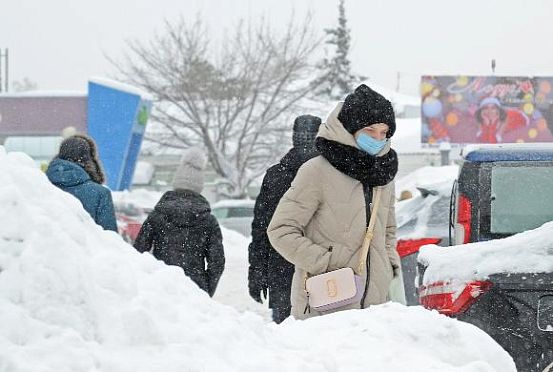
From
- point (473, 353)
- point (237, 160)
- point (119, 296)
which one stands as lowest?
point (237, 160)

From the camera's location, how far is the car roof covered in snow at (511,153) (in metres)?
5.95

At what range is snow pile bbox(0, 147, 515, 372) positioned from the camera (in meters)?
2.58

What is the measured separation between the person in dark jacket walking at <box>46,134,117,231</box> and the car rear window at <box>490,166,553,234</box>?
89.0 inches

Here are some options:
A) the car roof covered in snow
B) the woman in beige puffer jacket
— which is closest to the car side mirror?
the woman in beige puffer jacket

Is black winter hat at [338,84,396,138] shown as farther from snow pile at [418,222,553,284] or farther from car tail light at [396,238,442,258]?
car tail light at [396,238,442,258]

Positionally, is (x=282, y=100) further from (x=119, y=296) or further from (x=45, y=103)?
(x=119, y=296)

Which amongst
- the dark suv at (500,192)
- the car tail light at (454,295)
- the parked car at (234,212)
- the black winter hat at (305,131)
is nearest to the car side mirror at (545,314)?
the car tail light at (454,295)

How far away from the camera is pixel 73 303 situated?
8.79 ft

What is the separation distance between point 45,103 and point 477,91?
1928 centimetres

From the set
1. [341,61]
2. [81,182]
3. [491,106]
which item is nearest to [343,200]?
[81,182]

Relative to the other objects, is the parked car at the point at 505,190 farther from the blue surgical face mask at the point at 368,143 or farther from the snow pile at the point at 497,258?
the blue surgical face mask at the point at 368,143

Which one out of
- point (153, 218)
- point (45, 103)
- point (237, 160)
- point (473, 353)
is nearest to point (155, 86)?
point (237, 160)

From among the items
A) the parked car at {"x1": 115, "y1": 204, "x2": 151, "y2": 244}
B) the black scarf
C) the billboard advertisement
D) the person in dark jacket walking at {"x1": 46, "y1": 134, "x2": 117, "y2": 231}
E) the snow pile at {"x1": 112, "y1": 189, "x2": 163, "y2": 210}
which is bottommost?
the snow pile at {"x1": 112, "y1": 189, "x2": 163, "y2": 210}

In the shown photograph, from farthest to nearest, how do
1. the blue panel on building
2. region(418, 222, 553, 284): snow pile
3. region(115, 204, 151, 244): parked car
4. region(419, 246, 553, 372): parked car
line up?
the blue panel on building
region(115, 204, 151, 244): parked car
region(418, 222, 553, 284): snow pile
region(419, 246, 553, 372): parked car
